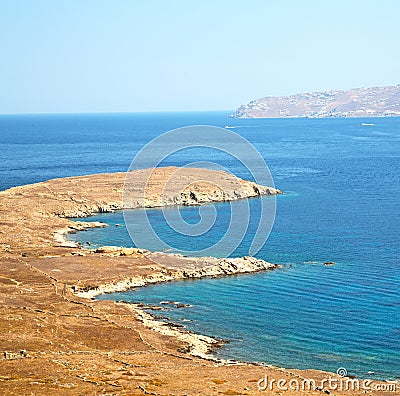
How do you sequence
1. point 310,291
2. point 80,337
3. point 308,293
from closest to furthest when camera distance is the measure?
point 80,337
point 308,293
point 310,291

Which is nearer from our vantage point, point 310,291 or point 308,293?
point 308,293

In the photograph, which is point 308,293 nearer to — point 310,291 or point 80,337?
point 310,291

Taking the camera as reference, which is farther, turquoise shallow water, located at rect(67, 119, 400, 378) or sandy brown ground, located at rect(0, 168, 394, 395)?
turquoise shallow water, located at rect(67, 119, 400, 378)

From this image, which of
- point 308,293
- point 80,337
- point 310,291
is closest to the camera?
point 80,337

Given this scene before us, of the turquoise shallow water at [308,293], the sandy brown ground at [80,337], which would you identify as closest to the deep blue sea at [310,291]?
the turquoise shallow water at [308,293]

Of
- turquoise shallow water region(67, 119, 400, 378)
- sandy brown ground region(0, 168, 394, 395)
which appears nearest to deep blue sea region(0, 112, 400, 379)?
turquoise shallow water region(67, 119, 400, 378)

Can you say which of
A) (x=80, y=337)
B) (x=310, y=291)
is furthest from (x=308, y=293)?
(x=80, y=337)

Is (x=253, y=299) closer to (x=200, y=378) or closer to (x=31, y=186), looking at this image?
(x=200, y=378)

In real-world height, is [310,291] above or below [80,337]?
above

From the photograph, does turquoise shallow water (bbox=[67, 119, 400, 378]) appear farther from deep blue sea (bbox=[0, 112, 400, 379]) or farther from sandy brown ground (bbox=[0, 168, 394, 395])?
sandy brown ground (bbox=[0, 168, 394, 395])

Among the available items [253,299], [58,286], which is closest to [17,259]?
[58,286]
